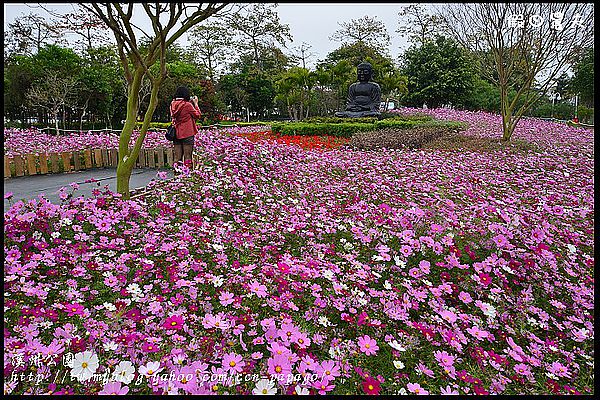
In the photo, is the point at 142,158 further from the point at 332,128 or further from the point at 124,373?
the point at 124,373

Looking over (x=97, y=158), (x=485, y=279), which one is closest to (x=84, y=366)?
(x=485, y=279)

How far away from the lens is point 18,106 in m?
19.8

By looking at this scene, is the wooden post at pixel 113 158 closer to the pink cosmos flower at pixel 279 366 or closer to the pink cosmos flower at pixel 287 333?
the pink cosmos flower at pixel 287 333

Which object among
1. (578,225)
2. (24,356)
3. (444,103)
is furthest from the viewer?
(444,103)

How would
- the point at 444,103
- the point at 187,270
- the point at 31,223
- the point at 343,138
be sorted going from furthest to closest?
the point at 444,103, the point at 343,138, the point at 31,223, the point at 187,270

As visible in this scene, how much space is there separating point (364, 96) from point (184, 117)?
11.5 m

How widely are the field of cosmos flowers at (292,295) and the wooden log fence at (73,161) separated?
321cm

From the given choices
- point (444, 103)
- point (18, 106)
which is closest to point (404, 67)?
point (444, 103)

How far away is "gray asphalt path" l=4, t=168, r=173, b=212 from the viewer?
5.00 metres

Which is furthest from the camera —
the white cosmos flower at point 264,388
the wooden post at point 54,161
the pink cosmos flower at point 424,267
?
the wooden post at point 54,161

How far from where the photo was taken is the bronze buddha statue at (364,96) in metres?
15.8

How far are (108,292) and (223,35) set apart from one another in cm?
3011

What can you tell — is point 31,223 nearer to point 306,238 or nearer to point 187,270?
point 187,270

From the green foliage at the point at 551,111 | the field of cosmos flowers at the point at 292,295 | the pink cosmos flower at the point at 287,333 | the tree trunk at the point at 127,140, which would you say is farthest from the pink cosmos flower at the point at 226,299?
the green foliage at the point at 551,111
